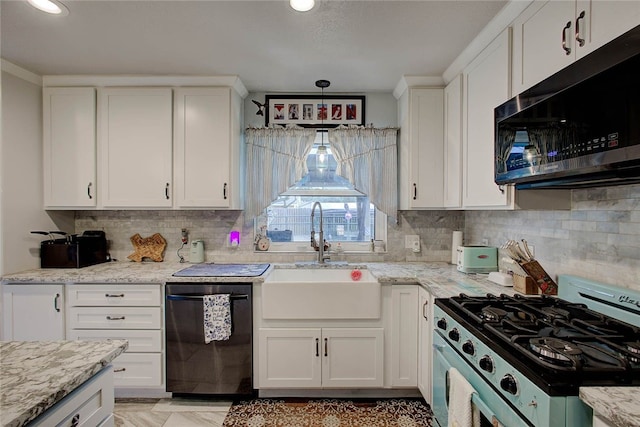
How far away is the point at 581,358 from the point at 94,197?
3.10 meters

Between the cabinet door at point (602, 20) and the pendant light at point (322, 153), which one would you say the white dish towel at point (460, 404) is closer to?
the cabinet door at point (602, 20)

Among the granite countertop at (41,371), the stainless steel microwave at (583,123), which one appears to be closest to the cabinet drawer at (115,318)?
the granite countertop at (41,371)

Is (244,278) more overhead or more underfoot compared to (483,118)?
more underfoot

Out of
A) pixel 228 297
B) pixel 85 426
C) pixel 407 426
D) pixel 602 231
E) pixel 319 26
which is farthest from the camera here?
pixel 228 297

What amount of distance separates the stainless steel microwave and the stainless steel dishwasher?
1.81m

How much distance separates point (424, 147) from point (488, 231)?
0.82m

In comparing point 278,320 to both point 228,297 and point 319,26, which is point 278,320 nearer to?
point 228,297

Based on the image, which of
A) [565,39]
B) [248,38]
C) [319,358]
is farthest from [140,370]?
[565,39]

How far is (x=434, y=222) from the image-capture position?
2816 mm

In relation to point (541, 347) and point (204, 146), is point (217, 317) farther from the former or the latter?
point (541, 347)

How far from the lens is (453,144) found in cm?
232

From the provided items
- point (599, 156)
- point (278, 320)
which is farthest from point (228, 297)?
point (599, 156)

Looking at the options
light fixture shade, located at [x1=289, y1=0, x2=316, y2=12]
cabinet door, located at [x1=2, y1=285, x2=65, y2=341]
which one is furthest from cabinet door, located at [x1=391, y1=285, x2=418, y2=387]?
cabinet door, located at [x1=2, y1=285, x2=65, y2=341]

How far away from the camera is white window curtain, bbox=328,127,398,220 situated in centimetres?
276
